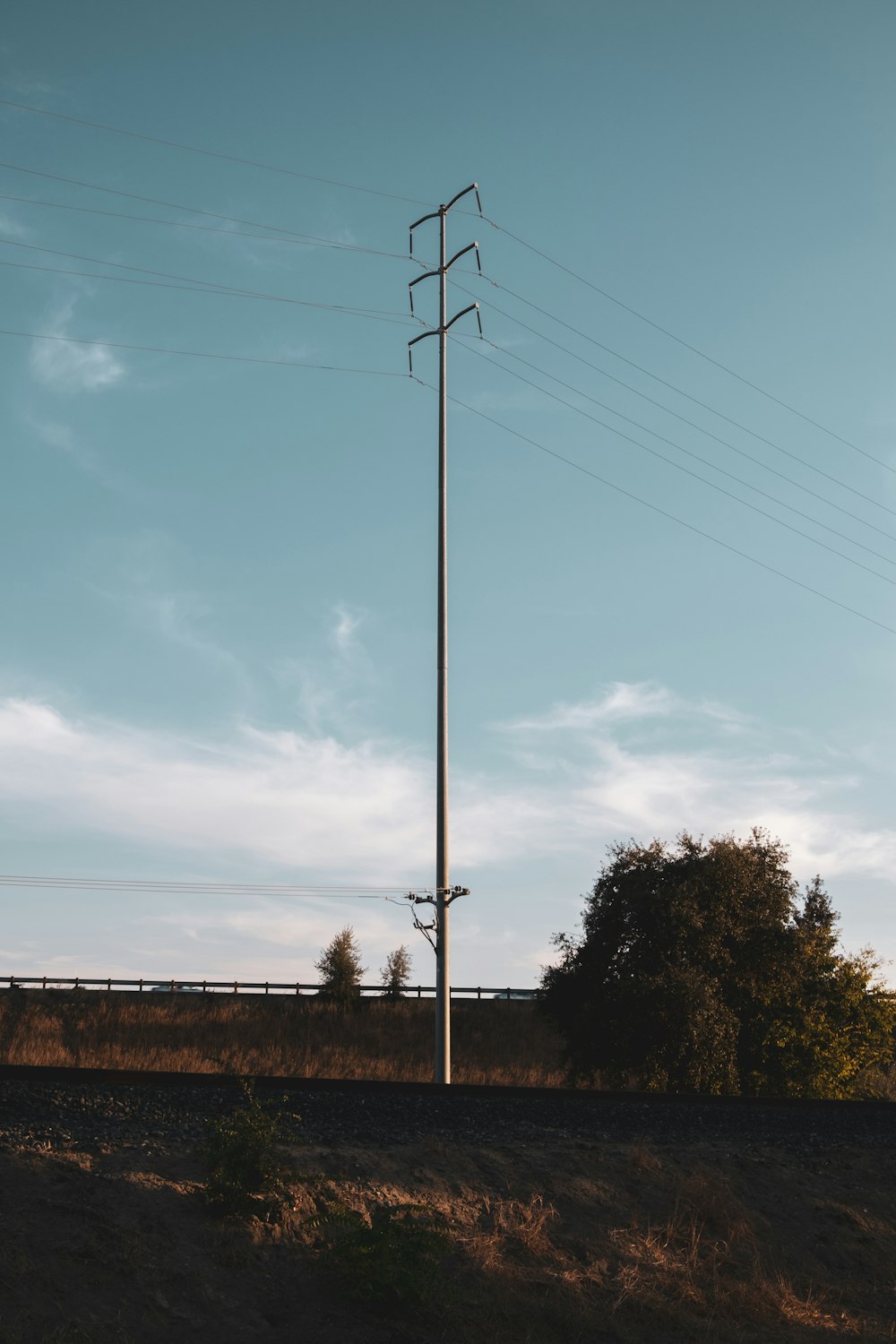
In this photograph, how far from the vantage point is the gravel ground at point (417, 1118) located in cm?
1206

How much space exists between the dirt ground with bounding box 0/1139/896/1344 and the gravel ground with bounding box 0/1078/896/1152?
1.29 feet

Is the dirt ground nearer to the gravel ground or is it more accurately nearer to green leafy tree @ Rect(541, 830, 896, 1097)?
the gravel ground

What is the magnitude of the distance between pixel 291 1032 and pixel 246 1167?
3802cm

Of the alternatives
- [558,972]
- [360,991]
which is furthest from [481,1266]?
[360,991]

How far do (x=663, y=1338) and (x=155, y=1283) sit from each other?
480 cm

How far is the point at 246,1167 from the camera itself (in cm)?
1098

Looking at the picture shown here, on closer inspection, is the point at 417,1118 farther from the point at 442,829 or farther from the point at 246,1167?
the point at 442,829

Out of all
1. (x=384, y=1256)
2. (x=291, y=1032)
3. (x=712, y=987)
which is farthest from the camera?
(x=291, y=1032)

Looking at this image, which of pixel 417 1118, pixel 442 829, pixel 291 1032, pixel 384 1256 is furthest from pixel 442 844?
pixel 291 1032

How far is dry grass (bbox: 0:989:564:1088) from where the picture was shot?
3803cm

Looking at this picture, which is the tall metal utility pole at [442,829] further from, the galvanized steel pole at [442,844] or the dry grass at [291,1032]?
the dry grass at [291,1032]

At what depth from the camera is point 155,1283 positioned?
9.58 meters

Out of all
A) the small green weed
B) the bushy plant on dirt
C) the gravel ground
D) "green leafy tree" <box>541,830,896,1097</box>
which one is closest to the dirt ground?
the small green weed

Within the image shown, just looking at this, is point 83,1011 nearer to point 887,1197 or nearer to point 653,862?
point 653,862
